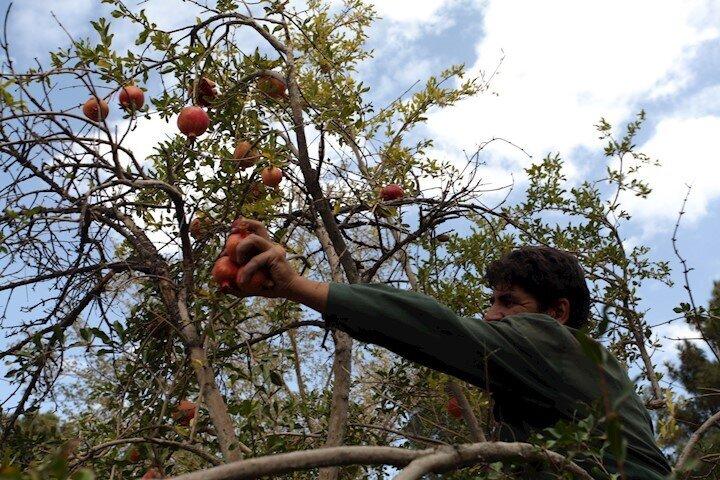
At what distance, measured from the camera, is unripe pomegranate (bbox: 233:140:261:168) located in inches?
135

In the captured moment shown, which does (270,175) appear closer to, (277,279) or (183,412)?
(183,412)

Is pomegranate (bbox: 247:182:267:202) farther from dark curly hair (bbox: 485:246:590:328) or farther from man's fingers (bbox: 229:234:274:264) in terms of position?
man's fingers (bbox: 229:234:274:264)

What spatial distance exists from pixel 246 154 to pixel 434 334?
6.33 feet

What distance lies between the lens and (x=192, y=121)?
333 centimetres

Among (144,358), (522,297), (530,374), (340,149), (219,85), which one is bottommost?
(530,374)

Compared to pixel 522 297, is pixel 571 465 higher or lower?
lower

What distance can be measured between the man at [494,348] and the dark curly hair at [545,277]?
315 mm

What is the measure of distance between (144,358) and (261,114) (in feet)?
5.17

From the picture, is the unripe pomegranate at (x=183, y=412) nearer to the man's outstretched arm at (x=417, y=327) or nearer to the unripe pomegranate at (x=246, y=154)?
the unripe pomegranate at (x=246, y=154)

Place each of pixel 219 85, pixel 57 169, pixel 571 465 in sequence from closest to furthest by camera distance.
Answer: pixel 571 465
pixel 57 169
pixel 219 85

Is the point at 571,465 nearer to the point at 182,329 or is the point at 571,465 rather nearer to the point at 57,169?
the point at 182,329

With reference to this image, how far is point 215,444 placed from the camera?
11.3 ft

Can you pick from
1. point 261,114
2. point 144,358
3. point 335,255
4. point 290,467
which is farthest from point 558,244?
point 290,467

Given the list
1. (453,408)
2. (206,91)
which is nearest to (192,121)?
(206,91)
